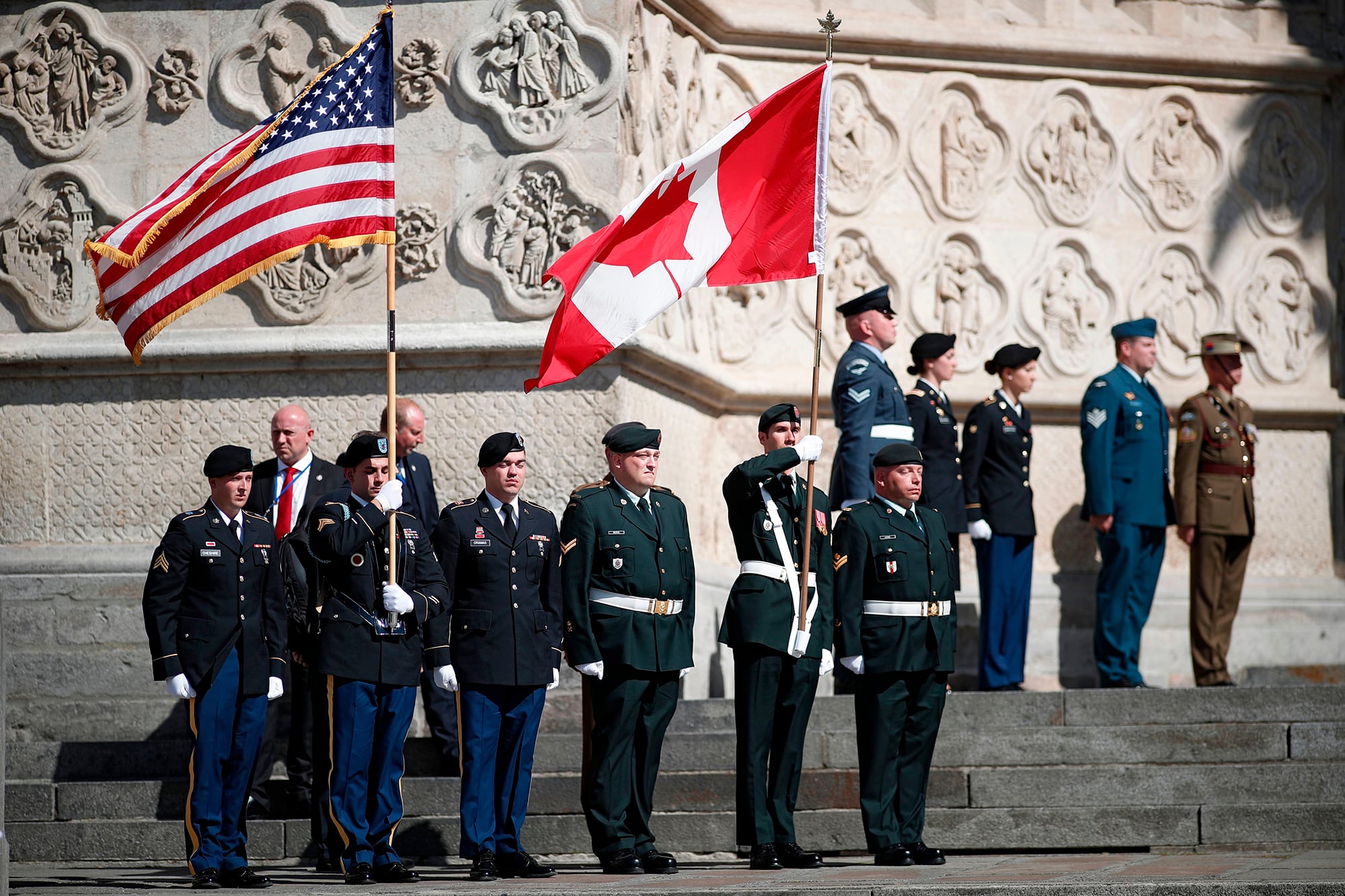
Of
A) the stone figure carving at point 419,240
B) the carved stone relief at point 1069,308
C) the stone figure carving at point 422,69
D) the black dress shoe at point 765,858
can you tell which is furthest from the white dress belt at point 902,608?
the carved stone relief at point 1069,308

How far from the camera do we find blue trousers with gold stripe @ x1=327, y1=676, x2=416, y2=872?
286 inches

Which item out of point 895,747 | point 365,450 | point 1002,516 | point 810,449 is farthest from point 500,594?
point 1002,516

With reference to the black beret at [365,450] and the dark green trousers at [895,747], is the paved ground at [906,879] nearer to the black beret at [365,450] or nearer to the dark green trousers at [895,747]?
the dark green trousers at [895,747]

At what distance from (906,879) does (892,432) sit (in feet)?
10.1

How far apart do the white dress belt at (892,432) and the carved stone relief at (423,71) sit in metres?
Result: 3.45

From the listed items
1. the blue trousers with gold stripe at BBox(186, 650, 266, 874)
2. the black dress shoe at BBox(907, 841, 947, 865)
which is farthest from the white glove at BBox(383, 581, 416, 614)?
the black dress shoe at BBox(907, 841, 947, 865)

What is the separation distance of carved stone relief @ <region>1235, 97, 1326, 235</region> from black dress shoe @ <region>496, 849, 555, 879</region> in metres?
7.68

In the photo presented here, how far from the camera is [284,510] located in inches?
352

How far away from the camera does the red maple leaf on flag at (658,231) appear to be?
305 inches

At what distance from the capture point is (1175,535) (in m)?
12.0

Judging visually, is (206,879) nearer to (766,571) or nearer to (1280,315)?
(766,571)

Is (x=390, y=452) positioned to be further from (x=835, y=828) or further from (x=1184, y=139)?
(x=1184, y=139)

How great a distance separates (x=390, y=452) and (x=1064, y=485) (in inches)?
236

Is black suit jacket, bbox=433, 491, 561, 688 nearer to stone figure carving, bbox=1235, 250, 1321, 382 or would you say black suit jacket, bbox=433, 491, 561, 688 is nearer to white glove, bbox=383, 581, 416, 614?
white glove, bbox=383, 581, 416, 614
